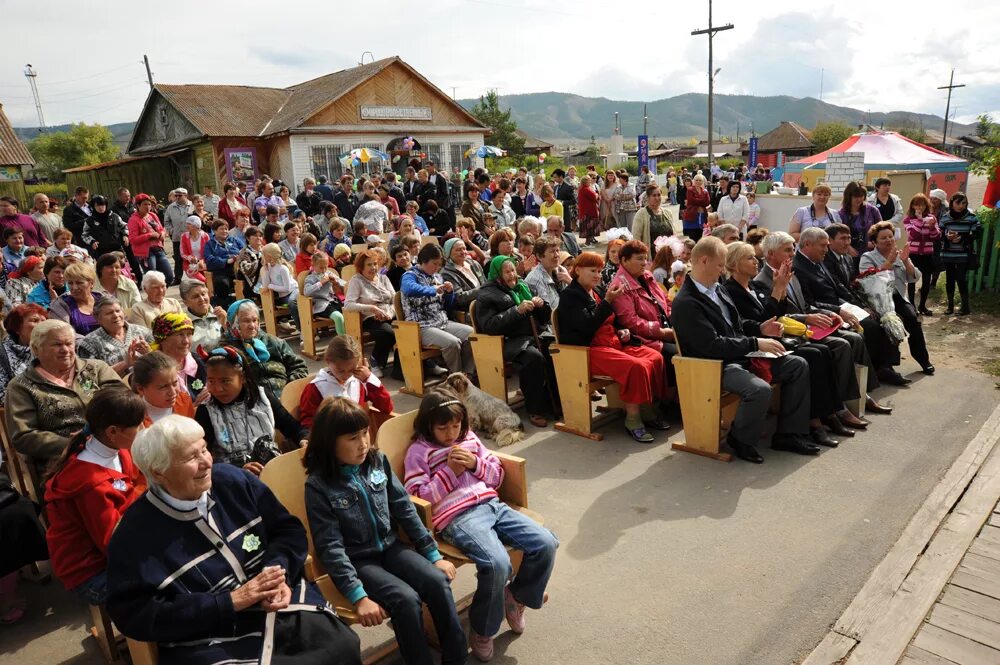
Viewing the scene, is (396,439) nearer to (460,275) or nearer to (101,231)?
(460,275)

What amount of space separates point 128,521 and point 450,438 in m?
1.43

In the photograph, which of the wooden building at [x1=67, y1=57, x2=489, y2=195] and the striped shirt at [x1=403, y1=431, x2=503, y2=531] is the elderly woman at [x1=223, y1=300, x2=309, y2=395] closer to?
the striped shirt at [x1=403, y1=431, x2=503, y2=531]

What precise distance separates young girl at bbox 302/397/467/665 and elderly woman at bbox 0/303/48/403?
275cm

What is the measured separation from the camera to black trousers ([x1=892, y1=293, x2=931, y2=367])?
646 centimetres

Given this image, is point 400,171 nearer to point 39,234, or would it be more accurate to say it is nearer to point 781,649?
point 39,234

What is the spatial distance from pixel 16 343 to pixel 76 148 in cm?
6726

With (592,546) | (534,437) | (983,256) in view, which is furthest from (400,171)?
(592,546)

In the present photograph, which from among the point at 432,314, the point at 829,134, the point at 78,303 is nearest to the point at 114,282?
the point at 78,303

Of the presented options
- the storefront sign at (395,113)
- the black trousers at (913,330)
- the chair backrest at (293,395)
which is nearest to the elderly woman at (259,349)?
the chair backrest at (293,395)

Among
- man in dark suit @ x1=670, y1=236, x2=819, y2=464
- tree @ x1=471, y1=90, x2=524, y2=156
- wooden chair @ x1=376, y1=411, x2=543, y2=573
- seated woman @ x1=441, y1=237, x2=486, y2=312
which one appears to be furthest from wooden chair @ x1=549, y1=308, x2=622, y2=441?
tree @ x1=471, y1=90, x2=524, y2=156

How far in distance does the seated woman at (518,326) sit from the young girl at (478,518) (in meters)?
2.36

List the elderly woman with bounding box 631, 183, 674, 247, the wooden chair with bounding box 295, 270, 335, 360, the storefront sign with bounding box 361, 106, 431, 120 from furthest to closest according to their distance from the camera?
the storefront sign with bounding box 361, 106, 431, 120 < the elderly woman with bounding box 631, 183, 674, 247 < the wooden chair with bounding box 295, 270, 335, 360

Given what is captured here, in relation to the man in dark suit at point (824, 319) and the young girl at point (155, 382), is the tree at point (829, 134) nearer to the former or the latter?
the man in dark suit at point (824, 319)

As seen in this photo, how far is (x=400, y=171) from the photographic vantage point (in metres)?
26.2
